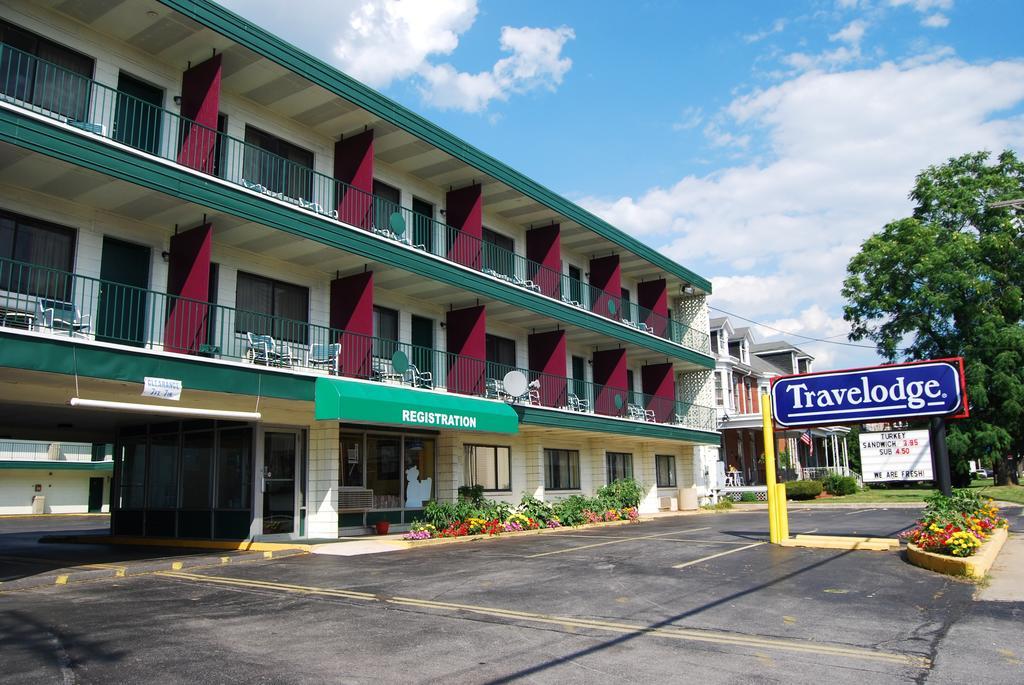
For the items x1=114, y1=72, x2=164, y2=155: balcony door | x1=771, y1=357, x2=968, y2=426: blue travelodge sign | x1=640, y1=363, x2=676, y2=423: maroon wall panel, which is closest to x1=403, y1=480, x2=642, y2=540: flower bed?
x1=640, y1=363, x2=676, y2=423: maroon wall panel

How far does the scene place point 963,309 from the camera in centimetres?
3938

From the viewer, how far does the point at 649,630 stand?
820 centimetres

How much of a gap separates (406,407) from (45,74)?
9951mm

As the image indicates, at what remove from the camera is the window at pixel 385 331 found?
20.9 meters

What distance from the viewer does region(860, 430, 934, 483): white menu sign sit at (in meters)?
17.2

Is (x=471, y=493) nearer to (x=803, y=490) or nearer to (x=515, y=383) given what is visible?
(x=515, y=383)

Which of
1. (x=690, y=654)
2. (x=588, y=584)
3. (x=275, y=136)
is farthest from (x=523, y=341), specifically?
(x=690, y=654)

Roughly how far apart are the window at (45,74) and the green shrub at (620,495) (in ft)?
65.1

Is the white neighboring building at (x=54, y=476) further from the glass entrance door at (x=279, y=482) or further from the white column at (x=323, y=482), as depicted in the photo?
the white column at (x=323, y=482)

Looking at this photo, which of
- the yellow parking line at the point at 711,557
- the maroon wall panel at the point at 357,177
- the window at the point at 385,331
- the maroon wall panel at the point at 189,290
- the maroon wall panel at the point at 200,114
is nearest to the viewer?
the yellow parking line at the point at 711,557

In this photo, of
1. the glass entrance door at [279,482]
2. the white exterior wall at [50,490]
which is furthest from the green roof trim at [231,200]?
the white exterior wall at [50,490]

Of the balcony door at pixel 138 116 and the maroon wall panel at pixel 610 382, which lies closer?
the balcony door at pixel 138 116

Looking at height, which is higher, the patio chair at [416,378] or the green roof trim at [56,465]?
the patio chair at [416,378]

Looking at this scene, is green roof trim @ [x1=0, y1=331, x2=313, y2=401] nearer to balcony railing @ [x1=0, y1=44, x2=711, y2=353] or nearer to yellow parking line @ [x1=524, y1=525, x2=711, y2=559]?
balcony railing @ [x1=0, y1=44, x2=711, y2=353]
